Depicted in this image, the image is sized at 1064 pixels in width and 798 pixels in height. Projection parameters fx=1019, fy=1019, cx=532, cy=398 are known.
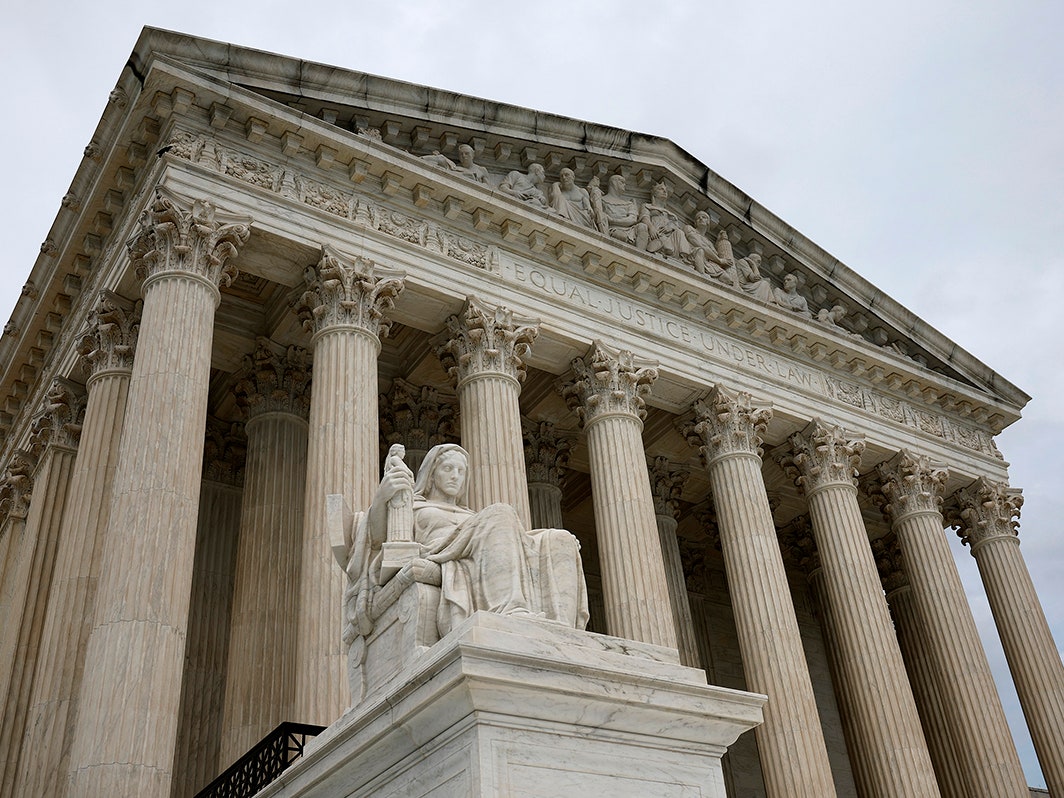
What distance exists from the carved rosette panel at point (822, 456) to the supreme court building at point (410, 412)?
0.08m

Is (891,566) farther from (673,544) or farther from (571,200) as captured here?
(571,200)

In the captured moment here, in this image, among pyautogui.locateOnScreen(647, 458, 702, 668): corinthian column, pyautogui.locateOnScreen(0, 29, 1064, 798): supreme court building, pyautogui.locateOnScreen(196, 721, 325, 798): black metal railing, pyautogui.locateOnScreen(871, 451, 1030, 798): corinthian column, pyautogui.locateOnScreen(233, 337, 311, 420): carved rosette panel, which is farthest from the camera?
pyautogui.locateOnScreen(647, 458, 702, 668): corinthian column

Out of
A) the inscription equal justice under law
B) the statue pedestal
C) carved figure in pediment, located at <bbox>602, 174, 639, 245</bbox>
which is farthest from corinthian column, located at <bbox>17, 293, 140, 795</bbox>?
carved figure in pediment, located at <bbox>602, 174, 639, 245</bbox>

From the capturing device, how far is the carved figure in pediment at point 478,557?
693cm

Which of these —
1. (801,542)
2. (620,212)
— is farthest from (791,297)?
(801,542)

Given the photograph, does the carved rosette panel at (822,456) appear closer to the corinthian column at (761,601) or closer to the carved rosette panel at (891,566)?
the corinthian column at (761,601)

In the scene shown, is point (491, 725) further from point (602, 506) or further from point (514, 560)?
point (602, 506)

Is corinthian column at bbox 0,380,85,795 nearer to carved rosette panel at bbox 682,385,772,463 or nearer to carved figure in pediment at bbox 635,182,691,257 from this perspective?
carved figure in pediment at bbox 635,182,691,257

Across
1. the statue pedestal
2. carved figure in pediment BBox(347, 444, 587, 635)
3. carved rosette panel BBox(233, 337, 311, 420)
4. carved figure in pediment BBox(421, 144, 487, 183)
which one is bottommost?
the statue pedestal

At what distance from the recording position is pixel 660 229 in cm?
2252

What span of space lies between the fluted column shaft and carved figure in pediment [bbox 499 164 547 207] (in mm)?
6075

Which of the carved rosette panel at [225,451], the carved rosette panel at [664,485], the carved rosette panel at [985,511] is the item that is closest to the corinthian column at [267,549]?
the carved rosette panel at [225,451]

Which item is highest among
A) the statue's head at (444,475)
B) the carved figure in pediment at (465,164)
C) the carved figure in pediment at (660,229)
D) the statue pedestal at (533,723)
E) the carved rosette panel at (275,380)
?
the carved figure in pediment at (660,229)

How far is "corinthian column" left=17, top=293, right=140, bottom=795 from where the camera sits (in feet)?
44.9
